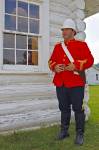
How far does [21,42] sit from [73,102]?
7.06ft

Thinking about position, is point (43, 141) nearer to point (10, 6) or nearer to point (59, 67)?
point (59, 67)

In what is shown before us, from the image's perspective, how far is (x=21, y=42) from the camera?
7570mm

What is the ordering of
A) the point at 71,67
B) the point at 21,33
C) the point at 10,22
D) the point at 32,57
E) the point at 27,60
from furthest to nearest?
1. the point at 32,57
2. the point at 27,60
3. the point at 21,33
4. the point at 10,22
5. the point at 71,67

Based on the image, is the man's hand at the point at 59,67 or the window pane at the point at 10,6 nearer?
the man's hand at the point at 59,67

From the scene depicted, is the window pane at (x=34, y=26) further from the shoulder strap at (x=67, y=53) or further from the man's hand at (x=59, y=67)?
the man's hand at (x=59, y=67)

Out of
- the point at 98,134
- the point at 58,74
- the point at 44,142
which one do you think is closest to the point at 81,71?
the point at 58,74

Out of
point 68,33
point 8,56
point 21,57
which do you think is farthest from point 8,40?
point 68,33

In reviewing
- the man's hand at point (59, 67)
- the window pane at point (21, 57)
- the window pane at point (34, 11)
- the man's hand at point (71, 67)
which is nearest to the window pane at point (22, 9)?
the window pane at point (34, 11)

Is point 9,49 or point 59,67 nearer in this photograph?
point 59,67

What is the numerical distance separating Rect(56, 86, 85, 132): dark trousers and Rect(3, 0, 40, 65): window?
5.65ft

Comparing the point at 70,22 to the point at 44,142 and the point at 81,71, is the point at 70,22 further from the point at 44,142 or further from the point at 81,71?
the point at 44,142

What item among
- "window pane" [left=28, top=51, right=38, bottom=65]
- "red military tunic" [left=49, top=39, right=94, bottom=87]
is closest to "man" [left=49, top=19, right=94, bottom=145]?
"red military tunic" [left=49, top=39, right=94, bottom=87]

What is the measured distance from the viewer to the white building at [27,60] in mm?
7227

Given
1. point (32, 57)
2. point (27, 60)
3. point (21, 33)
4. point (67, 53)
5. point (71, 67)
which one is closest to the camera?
point (71, 67)
